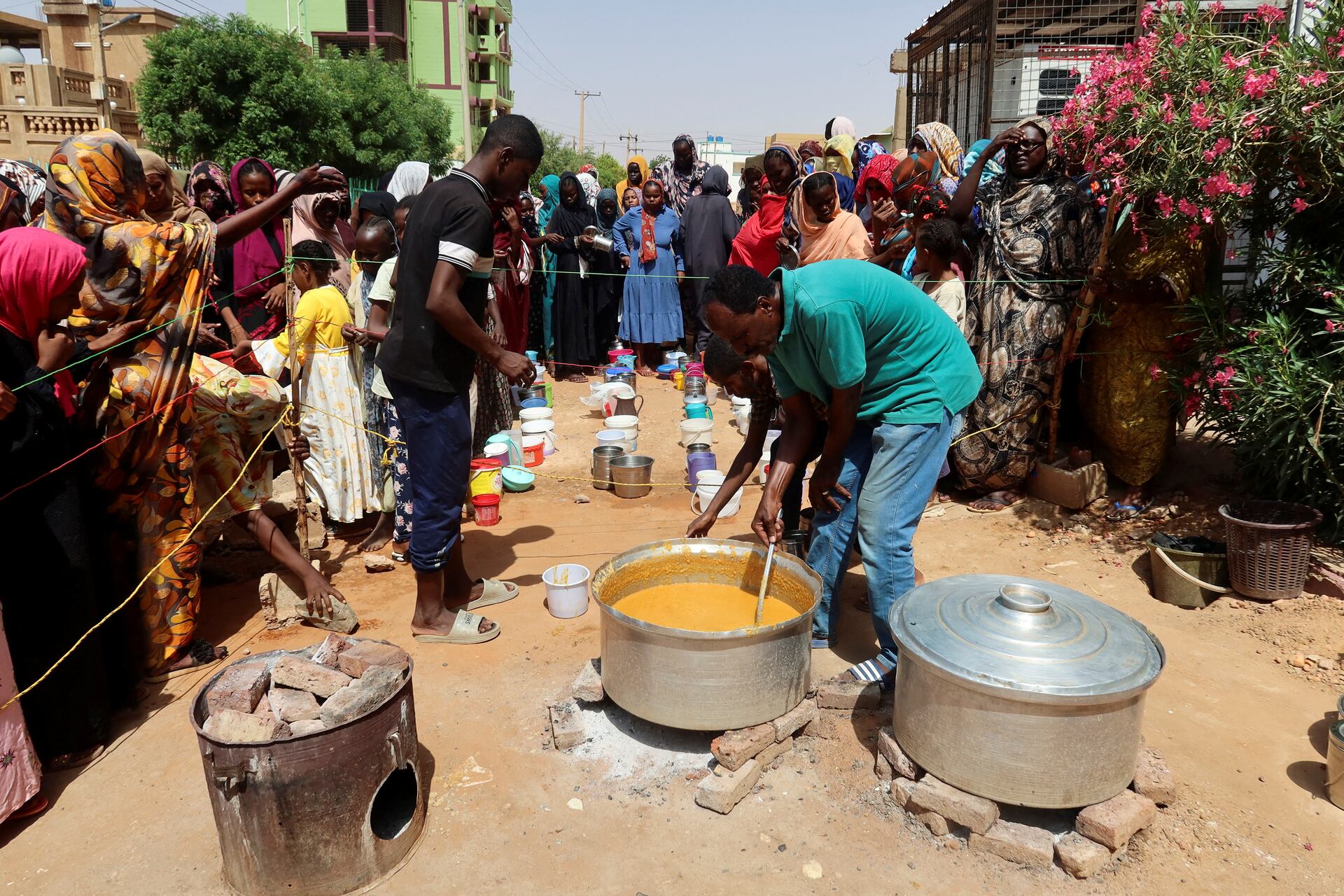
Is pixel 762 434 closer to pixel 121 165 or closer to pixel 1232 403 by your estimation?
pixel 1232 403

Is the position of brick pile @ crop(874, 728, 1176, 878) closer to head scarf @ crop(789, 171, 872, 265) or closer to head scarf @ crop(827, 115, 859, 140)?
head scarf @ crop(789, 171, 872, 265)

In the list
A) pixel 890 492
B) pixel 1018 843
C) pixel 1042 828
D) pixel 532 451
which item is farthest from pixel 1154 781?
pixel 532 451

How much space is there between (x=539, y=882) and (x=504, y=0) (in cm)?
5306

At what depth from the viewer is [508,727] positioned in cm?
319

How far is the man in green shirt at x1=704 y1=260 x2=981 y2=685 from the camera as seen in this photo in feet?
8.77

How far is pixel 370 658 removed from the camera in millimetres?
2629

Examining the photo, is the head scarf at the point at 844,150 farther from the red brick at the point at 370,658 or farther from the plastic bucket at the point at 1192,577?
the red brick at the point at 370,658

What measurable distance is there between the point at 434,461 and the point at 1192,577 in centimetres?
367

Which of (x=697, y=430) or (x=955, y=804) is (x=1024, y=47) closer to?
(x=697, y=430)

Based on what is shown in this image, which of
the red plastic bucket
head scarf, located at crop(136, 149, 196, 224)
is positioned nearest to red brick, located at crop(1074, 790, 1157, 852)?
the red plastic bucket

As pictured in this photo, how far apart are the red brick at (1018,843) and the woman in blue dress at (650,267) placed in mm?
7905

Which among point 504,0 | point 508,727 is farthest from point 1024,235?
point 504,0

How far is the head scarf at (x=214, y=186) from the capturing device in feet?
19.1

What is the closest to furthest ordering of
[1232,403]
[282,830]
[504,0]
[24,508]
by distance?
[282,830]
[24,508]
[1232,403]
[504,0]
